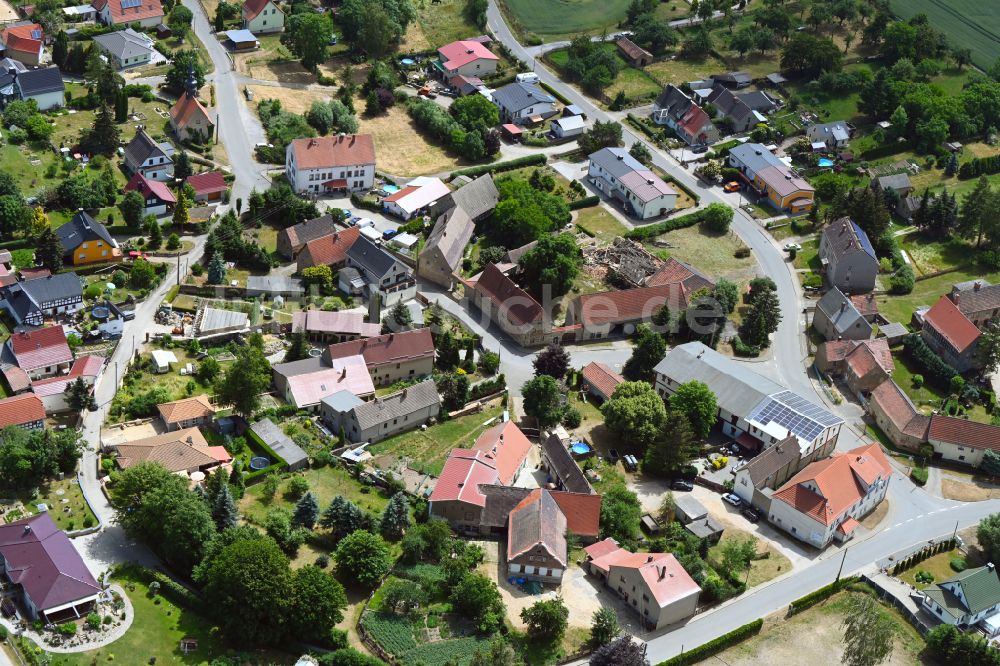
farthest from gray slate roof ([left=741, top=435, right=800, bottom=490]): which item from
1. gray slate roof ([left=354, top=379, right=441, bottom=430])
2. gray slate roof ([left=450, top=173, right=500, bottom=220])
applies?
gray slate roof ([left=450, top=173, right=500, bottom=220])

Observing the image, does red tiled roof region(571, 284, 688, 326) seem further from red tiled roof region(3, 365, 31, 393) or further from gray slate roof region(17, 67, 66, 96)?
gray slate roof region(17, 67, 66, 96)

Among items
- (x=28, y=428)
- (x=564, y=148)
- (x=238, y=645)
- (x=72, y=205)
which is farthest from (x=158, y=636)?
(x=564, y=148)

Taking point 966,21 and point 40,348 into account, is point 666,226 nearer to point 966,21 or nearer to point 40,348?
point 40,348

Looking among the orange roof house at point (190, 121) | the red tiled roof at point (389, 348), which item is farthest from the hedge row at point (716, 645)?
the orange roof house at point (190, 121)

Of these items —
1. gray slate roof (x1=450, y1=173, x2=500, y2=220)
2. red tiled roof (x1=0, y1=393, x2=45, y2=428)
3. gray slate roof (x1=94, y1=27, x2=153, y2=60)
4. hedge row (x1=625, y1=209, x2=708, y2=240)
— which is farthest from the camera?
gray slate roof (x1=94, y1=27, x2=153, y2=60)

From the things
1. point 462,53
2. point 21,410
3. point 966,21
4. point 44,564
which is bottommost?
point 462,53

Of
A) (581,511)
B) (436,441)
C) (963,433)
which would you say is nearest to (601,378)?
(436,441)
